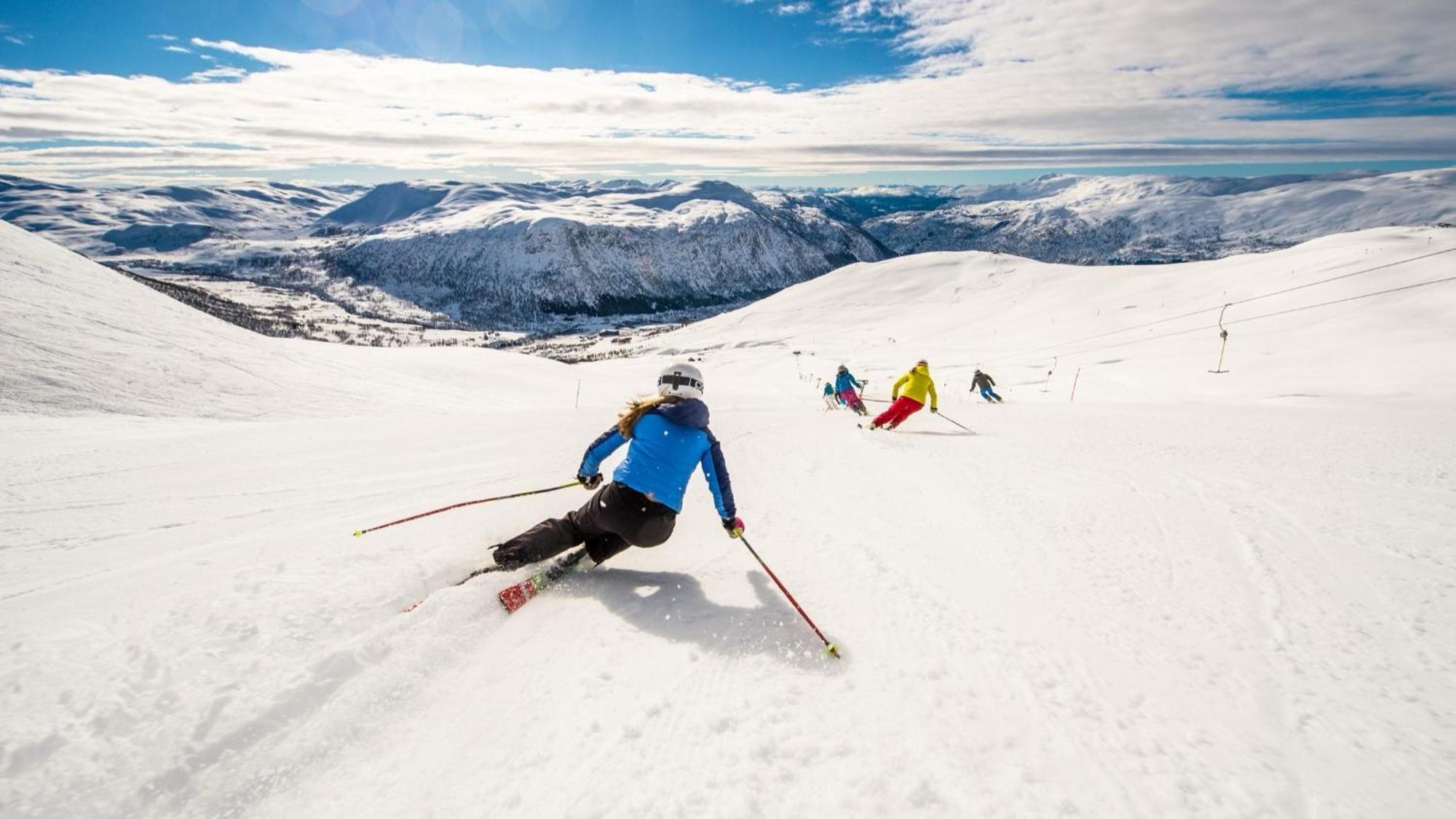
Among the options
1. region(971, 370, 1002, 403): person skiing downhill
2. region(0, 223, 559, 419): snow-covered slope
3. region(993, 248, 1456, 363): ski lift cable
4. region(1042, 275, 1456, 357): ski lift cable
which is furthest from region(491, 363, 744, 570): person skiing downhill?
region(993, 248, 1456, 363): ski lift cable

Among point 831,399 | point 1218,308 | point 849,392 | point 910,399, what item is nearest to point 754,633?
point 910,399

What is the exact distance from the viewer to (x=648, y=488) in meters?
5.58

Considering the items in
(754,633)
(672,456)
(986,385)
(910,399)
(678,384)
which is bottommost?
(986,385)

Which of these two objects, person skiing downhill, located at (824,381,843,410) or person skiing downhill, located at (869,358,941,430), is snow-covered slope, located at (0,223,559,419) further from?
person skiing downhill, located at (869,358,941,430)

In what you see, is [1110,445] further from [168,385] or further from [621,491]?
[168,385]

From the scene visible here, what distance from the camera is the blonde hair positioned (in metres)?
5.79

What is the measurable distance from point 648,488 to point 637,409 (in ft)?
2.45

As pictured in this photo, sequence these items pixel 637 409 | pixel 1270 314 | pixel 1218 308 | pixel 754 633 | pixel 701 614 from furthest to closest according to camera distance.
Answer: pixel 1218 308 < pixel 1270 314 < pixel 637 409 < pixel 701 614 < pixel 754 633

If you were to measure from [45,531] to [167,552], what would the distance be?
1.74m

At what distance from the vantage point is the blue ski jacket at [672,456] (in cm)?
560

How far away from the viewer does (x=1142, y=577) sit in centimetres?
582

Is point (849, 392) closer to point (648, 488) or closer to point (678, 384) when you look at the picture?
point (678, 384)

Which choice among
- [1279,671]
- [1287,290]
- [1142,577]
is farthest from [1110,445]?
[1287,290]

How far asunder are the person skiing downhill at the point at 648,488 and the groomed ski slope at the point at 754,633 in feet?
1.34
